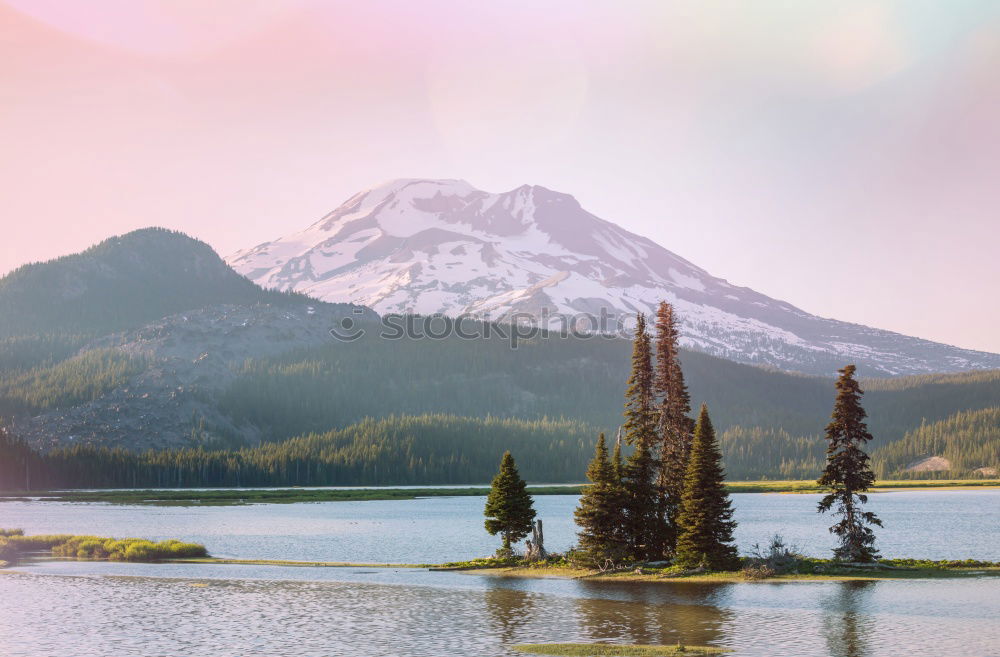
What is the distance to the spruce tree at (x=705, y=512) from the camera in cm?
6975

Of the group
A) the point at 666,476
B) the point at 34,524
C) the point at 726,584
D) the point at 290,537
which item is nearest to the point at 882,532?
the point at 666,476

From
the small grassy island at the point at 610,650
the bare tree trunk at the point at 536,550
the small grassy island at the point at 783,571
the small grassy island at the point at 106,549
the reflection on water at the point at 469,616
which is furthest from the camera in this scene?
the small grassy island at the point at 106,549

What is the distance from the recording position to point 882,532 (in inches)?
4232

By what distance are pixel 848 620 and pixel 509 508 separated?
33.2 meters

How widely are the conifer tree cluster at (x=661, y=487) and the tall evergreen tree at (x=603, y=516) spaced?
69mm

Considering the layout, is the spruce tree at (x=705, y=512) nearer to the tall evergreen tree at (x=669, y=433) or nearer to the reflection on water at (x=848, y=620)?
the tall evergreen tree at (x=669, y=433)

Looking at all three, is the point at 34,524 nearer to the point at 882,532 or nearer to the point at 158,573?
the point at 158,573

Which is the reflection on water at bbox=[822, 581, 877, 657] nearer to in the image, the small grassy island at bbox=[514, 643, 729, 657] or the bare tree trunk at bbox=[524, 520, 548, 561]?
the small grassy island at bbox=[514, 643, 729, 657]

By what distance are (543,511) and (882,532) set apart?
62.8 meters

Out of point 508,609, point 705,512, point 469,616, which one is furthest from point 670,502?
point 469,616

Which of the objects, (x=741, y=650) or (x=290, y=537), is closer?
(x=741, y=650)

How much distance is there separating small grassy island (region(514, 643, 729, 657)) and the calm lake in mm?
1473

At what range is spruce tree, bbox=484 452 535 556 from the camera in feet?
260

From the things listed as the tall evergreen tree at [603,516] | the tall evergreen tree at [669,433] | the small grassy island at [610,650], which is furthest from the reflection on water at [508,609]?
the tall evergreen tree at [669,433]
